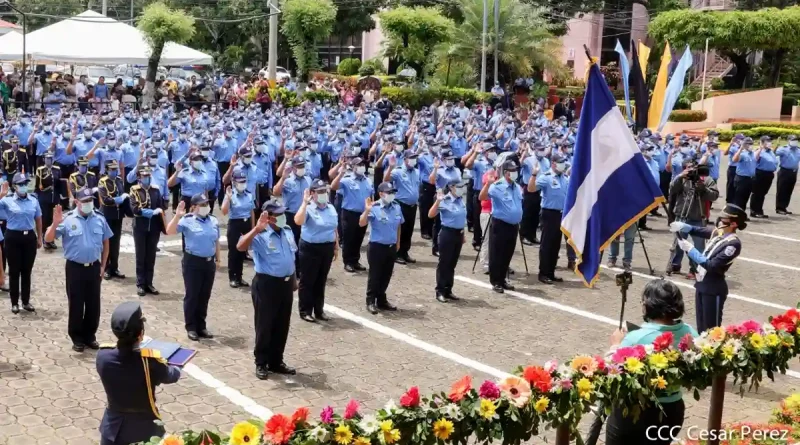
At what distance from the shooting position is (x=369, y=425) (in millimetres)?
4883

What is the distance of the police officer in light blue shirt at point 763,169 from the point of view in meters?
18.7

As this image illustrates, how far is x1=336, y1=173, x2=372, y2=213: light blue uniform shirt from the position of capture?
44.1ft

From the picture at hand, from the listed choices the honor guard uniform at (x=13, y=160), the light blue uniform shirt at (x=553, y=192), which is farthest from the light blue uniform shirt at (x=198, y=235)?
the honor guard uniform at (x=13, y=160)

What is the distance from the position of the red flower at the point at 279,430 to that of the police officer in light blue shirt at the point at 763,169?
16035mm

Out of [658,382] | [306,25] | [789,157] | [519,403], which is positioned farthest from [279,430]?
[306,25]

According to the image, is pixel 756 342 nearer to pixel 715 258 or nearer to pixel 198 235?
pixel 715 258

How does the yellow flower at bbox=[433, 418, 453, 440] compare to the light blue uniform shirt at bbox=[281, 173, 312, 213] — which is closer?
the yellow flower at bbox=[433, 418, 453, 440]

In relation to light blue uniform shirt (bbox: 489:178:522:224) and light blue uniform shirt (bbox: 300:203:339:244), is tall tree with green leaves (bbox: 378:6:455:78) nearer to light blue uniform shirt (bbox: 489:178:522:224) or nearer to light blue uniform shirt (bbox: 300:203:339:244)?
light blue uniform shirt (bbox: 489:178:522:224)

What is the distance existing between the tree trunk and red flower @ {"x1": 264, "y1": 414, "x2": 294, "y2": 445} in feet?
80.9

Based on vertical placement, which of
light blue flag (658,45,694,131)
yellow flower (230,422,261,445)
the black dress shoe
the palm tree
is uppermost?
the palm tree

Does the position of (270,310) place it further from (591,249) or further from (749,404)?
(749,404)

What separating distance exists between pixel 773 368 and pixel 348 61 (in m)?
45.1

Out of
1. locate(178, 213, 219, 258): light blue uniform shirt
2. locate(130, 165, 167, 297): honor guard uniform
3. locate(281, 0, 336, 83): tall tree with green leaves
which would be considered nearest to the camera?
locate(178, 213, 219, 258): light blue uniform shirt

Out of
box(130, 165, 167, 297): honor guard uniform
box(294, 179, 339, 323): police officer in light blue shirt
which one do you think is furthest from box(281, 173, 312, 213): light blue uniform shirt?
box(294, 179, 339, 323): police officer in light blue shirt
